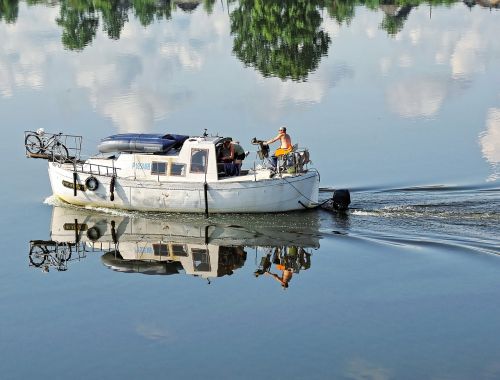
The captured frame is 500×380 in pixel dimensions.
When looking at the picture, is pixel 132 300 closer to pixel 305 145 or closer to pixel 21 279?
pixel 21 279

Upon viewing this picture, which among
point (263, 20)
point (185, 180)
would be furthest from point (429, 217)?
point (263, 20)

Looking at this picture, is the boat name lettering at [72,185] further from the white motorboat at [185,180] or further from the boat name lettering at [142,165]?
the boat name lettering at [142,165]

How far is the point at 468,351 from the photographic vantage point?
2961 cm

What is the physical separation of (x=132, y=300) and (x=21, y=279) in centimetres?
525

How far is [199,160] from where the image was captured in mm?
43500

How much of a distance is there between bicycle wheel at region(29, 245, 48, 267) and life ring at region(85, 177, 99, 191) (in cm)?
468

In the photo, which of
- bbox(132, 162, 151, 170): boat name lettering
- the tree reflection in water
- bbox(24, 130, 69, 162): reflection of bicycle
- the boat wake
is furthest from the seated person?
the tree reflection in water

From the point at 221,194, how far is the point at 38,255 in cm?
837

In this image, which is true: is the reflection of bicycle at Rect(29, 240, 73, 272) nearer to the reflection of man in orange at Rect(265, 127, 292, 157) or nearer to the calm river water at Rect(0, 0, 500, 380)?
the calm river water at Rect(0, 0, 500, 380)

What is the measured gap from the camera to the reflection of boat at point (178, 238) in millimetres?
38750

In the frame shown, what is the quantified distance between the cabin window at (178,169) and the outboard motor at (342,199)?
A: 679 cm

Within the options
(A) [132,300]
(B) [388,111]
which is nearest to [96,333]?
(A) [132,300]

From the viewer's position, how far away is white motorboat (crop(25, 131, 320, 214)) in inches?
1700

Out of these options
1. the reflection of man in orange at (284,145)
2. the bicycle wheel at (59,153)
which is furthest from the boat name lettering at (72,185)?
the reflection of man in orange at (284,145)
